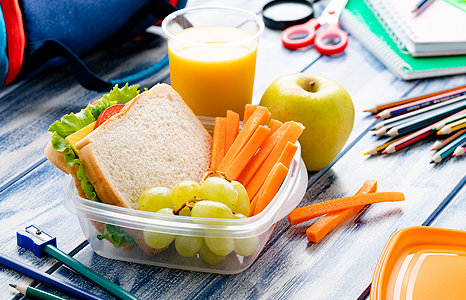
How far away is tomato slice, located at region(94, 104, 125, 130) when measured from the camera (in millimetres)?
917

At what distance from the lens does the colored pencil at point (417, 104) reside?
1257 mm

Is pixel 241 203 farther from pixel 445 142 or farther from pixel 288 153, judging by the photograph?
pixel 445 142

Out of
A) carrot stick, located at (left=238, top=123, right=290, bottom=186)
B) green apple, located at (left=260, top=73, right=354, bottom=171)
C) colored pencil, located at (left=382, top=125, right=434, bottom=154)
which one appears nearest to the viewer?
carrot stick, located at (left=238, top=123, right=290, bottom=186)

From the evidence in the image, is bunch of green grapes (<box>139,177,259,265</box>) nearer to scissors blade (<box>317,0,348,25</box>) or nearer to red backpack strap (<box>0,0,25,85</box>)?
red backpack strap (<box>0,0,25,85</box>)

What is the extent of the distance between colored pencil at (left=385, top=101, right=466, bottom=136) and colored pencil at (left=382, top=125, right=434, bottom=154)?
0.02 meters

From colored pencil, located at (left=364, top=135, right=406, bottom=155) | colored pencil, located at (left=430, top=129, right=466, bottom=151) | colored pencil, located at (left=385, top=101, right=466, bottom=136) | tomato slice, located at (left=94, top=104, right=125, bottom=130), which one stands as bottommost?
colored pencil, located at (left=364, top=135, right=406, bottom=155)

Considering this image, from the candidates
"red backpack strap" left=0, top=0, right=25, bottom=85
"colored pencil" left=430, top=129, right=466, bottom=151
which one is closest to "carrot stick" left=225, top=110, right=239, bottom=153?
"colored pencil" left=430, top=129, right=466, bottom=151

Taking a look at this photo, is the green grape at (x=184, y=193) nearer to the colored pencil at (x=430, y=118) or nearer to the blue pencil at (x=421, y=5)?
the colored pencil at (x=430, y=118)

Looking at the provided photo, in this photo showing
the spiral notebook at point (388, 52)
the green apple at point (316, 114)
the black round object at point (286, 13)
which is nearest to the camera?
the green apple at point (316, 114)

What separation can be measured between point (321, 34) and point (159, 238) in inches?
47.0

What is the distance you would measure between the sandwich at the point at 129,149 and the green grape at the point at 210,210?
126mm

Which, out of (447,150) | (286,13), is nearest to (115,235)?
(447,150)

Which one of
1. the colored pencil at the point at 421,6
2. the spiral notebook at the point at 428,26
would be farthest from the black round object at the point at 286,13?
the colored pencil at the point at 421,6

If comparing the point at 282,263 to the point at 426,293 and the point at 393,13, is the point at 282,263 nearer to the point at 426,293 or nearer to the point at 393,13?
the point at 426,293
